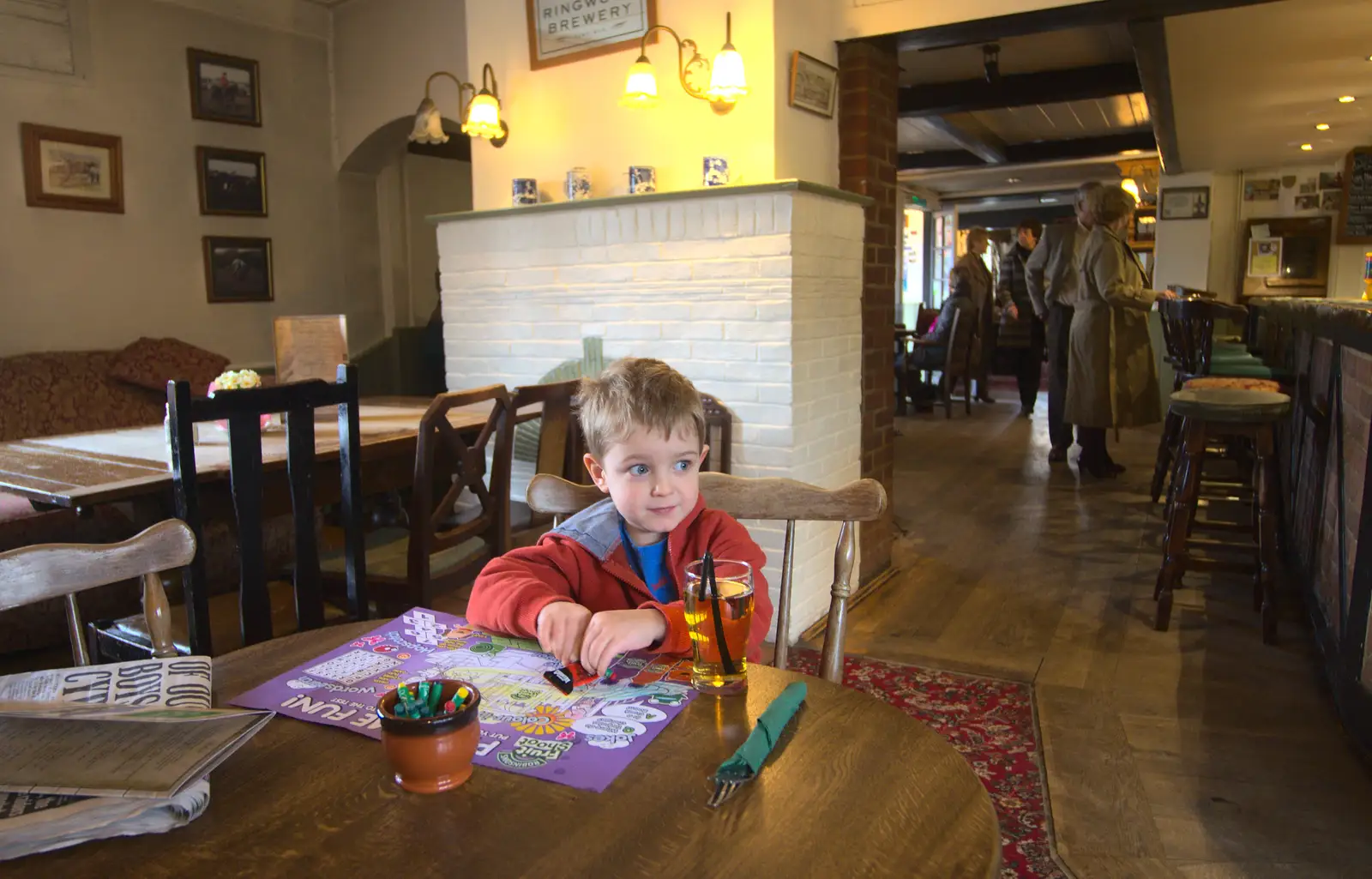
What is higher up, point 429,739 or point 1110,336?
point 1110,336

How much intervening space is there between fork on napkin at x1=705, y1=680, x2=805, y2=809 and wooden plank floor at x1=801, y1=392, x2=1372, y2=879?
1.24 m

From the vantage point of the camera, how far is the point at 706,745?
0.85 m

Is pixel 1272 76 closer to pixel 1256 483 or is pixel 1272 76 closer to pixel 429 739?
pixel 1256 483

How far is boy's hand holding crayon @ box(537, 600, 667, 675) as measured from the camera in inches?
38.7

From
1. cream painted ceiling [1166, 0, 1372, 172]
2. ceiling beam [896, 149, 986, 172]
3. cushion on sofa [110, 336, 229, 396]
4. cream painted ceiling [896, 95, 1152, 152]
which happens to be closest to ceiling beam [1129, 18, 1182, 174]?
cream painted ceiling [1166, 0, 1372, 172]

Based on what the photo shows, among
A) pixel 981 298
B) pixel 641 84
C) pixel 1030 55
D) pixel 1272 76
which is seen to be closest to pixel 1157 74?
pixel 1272 76

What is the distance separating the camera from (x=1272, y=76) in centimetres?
477

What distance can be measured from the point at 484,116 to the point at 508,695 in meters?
2.80

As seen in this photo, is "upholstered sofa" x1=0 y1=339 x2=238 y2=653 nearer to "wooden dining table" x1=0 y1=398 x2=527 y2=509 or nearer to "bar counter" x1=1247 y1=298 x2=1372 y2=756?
"wooden dining table" x1=0 y1=398 x2=527 y2=509

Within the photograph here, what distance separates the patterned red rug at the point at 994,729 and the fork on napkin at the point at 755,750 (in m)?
1.02

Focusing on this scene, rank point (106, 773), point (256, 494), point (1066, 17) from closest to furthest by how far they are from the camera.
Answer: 1. point (106, 773)
2. point (256, 494)
3. point (1066, 17)

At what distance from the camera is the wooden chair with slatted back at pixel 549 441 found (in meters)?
2.60

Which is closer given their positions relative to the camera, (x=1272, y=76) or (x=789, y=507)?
(x=789, y=507)

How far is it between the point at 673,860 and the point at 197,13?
221 inches
